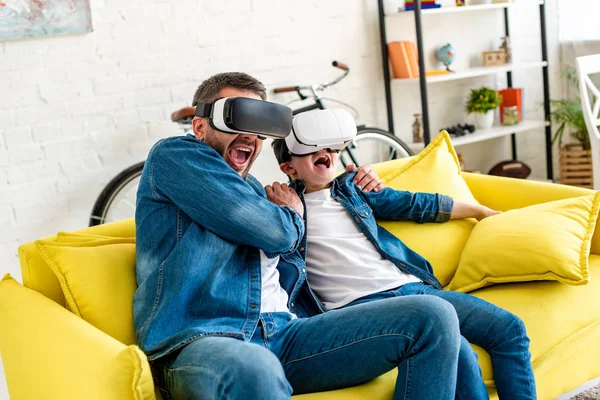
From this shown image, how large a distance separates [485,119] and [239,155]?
9.66 ft

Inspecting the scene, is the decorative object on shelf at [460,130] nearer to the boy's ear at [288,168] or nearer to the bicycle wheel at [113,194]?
the bicycle wheel at [113,194]

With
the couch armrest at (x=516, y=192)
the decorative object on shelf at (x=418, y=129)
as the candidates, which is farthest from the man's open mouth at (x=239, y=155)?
the decorative object on shelf at (x=418, y=129)

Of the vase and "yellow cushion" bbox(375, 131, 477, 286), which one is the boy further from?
the vase

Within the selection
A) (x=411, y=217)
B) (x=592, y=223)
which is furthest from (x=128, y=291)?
(x=592, y=223)

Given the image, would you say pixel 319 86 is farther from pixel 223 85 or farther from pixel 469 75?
pixel 223 85

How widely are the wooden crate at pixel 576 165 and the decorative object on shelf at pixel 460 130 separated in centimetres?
56

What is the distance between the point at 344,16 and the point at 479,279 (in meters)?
2.31

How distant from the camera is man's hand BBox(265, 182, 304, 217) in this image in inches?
78.5

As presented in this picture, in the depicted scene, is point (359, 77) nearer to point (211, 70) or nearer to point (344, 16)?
point (344, 16)

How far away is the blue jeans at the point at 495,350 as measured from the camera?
5.84 ft

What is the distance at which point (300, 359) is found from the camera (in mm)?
1733

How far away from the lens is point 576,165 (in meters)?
4.55

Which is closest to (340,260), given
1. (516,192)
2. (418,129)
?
(516,192)

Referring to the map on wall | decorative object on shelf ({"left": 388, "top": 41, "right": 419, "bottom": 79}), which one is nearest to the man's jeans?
the map on wall
